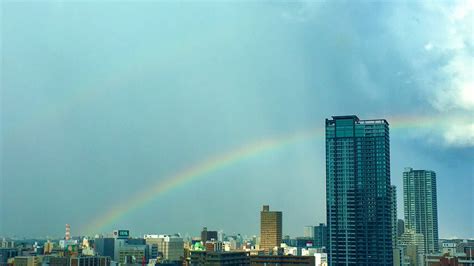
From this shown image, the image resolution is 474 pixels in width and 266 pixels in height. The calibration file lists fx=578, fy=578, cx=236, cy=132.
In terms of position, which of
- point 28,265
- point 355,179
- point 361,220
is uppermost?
point 355,179

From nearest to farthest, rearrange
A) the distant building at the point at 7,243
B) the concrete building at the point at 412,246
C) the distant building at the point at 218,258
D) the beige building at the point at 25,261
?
the distant building at the point at 218,258
the beige building at the point at 25,261
the distant building at the point at 7,243
the concrete building at the point at 412,246

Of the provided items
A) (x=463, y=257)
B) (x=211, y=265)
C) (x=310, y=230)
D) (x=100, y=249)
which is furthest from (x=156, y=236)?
(x=463, y=257)

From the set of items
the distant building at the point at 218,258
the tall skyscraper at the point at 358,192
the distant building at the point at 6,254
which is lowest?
the distant building at the point at 6,254

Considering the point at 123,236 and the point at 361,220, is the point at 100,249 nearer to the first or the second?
the point at 123,236

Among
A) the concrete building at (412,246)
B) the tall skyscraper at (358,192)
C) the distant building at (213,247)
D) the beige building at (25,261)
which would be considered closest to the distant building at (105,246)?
the beige building at (25,261)

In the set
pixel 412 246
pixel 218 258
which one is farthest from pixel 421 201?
pixel 218 258

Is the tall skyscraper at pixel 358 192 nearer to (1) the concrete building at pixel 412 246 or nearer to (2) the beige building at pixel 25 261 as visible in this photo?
(1) the concrete building at pixel 412 246
